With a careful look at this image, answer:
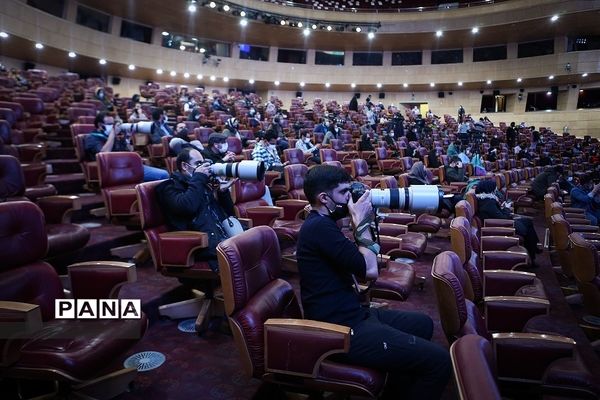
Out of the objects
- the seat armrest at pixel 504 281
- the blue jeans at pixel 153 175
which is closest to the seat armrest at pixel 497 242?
the seat armrest at pixel 504 281

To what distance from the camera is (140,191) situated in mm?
2447

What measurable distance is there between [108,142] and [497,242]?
144 inches

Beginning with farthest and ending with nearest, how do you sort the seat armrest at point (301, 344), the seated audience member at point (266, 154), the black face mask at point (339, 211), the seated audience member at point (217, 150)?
1. the seated audience member at point (266, 154)
2. the seated audience member at point (217, 150)
3. the black face mask at point (339, 211)
4. the seat armrest at point (301, 344)

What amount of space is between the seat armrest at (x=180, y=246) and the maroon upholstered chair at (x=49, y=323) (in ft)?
1.54

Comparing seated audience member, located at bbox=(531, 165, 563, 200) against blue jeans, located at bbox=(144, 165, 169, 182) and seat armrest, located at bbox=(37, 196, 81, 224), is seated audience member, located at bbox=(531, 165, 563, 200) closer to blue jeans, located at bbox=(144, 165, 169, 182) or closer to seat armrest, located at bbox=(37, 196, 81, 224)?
blue jeans, located at bbox=(144, 165, 169, 182)

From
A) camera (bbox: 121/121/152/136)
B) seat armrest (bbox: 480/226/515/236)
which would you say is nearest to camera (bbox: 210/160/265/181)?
seat armrest (bbox: 480/226/515/236)

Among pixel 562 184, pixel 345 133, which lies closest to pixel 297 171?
pixel 562 184

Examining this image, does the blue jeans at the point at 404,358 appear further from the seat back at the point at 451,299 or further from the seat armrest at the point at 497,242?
the seat armrest at the point at 497,242

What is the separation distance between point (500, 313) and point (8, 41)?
13751 mm

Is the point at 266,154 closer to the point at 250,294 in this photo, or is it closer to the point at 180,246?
the point at 180,246

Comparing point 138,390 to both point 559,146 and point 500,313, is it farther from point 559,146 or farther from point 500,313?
point 559,146

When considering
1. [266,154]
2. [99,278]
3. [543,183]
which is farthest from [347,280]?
[543,183]

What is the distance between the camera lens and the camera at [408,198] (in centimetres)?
177

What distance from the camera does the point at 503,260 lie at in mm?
2701
